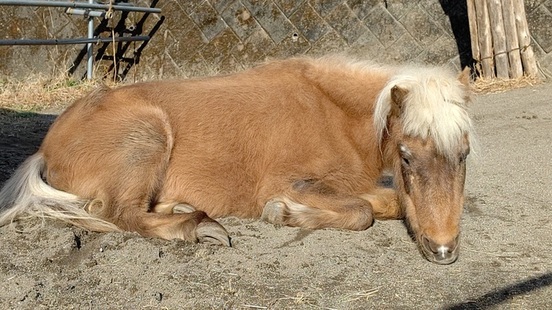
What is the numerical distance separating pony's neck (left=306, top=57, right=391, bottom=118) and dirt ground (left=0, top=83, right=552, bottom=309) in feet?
2.67

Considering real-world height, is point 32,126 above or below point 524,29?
above

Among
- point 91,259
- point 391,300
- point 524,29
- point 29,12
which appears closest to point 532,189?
point 391,300

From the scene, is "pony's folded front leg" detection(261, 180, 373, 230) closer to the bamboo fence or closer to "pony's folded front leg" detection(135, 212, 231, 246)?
"pony's folded front leg" detection(135, 212, 231, 246)

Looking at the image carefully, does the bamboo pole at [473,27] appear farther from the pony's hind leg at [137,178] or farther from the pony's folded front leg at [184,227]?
the pony's folded front leg at [184,227]

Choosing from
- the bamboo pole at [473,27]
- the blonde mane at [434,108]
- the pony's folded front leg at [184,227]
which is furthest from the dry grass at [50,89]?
the pony's folded front leg at [184,227]

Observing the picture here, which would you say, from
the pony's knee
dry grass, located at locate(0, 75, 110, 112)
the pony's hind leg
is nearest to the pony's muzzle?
the pony's hind leg

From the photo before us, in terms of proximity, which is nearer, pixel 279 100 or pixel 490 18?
pixel 279 100

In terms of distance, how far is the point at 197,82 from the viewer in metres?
4.80

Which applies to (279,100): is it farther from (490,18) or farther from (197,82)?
(490,18)

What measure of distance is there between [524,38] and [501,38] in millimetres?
270

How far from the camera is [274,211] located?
4285 mm

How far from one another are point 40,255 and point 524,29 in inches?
271

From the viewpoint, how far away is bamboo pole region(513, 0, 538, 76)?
860 cm

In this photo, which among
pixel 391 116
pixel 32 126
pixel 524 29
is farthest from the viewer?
pixel 524 29
